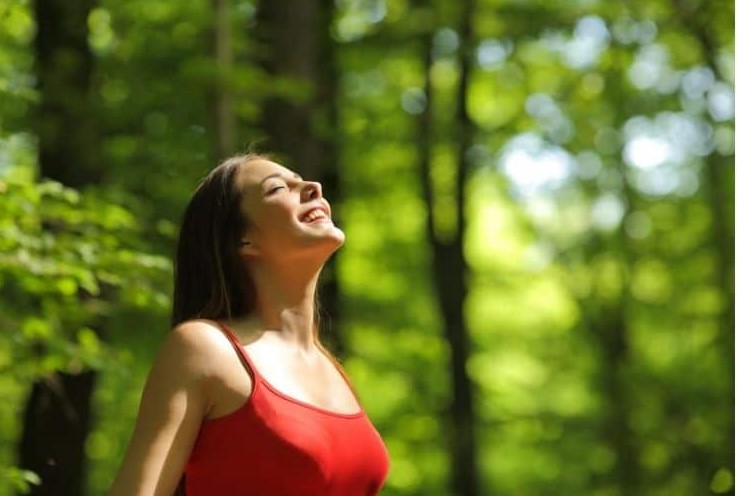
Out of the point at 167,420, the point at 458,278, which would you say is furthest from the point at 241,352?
the point at 458,278

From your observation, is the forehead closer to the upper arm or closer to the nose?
the nose

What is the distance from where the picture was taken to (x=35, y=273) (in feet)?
19.0

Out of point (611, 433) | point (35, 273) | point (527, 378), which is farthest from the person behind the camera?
point (527, 378)

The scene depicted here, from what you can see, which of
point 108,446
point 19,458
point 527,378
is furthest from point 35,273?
point 527,378

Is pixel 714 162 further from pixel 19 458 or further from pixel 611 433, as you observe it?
pixel 19 458

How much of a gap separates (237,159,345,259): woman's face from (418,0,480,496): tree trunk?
446 inches

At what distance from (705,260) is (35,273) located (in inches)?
523

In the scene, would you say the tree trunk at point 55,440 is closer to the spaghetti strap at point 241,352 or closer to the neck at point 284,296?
the neck at point 284,296

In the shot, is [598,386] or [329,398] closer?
[329,398]

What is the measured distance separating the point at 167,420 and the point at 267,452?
0.22 meters

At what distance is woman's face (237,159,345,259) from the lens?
10.7 feet

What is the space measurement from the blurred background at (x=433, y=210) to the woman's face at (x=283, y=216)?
2410 mm

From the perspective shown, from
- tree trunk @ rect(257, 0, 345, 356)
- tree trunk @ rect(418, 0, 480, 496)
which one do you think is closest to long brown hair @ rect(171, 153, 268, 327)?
tree trunk @ rect(257, 0, 345, 356)

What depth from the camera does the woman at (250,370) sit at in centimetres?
300
